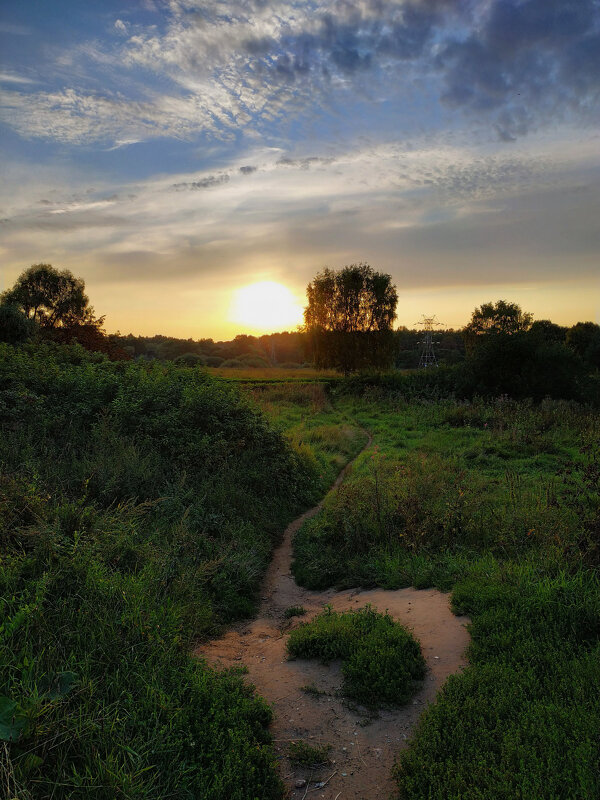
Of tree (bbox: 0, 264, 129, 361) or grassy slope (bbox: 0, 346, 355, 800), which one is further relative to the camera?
tree (bbox: 0, 264, 129, 361)

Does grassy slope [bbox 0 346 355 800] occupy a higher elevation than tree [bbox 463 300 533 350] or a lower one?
lower

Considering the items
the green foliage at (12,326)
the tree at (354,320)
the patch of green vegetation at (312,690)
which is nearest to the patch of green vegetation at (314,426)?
the patch of green vegetation at (312,690)

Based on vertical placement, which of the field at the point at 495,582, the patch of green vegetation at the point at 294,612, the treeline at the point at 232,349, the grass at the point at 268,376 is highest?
the treeline at the point at 232,349

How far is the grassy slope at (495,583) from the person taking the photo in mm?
3494

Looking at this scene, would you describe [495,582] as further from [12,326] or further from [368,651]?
[12,326]

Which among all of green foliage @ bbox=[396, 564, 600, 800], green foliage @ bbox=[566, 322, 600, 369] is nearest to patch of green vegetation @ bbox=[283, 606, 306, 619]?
green foliage @ bbox=[396, 564, 600, 800]

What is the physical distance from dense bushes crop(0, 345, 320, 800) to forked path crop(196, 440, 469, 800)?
30 centimetres

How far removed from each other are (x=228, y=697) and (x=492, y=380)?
28.9 m

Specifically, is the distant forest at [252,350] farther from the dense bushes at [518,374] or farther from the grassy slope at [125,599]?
the grassy slope at [125,599]

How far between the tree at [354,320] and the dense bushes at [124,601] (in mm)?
36170

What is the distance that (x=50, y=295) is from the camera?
122 ft

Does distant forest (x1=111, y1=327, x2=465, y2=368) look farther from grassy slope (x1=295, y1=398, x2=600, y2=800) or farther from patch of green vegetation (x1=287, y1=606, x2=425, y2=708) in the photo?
patch of green vegetation (x1=287, y1=606, x2=425, y2=708)

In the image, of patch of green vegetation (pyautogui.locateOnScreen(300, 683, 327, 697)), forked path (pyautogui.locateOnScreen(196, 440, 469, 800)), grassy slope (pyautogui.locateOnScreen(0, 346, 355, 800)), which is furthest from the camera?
patch of green vegetation (pyautogui.locateOnScreen(300, 683, 327, 697))

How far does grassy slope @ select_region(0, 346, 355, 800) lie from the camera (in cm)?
322
